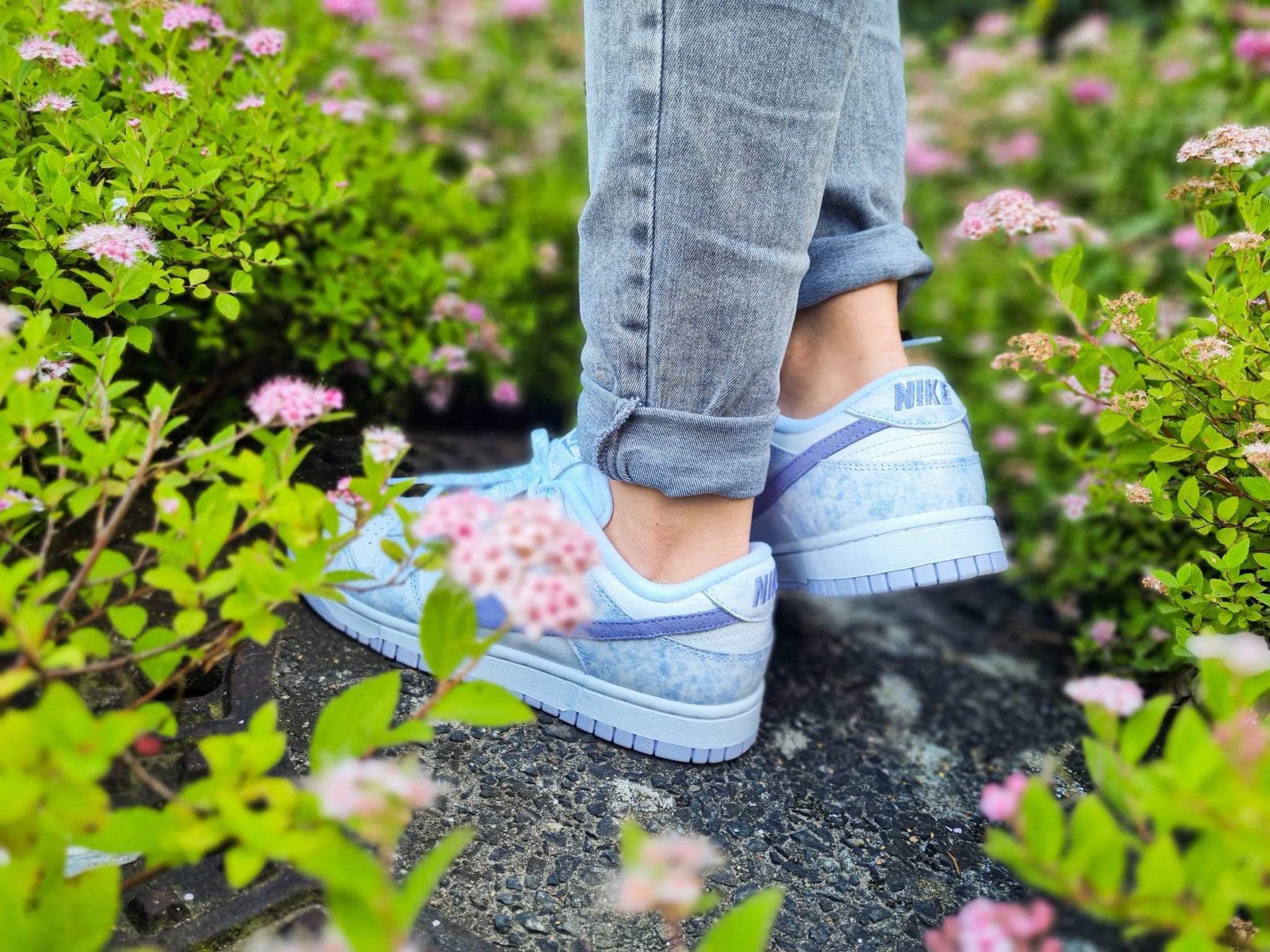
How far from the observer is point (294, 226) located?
1264 mm

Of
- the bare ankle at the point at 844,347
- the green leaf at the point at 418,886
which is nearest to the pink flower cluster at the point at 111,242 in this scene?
the green leaf at the point at 418,886

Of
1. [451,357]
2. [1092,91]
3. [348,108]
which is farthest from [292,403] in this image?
[1092,91]

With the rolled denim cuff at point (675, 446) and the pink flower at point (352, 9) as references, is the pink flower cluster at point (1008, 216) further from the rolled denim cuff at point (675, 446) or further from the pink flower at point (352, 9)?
the pink flower at point (352, 9)

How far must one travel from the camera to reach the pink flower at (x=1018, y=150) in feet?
9.21

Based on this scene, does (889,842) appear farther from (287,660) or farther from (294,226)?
(294,226)

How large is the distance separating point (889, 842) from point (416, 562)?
2.17 ft

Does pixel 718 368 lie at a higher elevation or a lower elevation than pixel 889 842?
higher

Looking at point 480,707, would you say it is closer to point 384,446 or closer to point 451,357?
point 384,446

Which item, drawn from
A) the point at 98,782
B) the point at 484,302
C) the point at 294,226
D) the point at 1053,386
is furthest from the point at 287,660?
the point at 1053,386

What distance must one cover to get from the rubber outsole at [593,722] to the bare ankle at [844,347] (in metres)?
0.43

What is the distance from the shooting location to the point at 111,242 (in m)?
0.89

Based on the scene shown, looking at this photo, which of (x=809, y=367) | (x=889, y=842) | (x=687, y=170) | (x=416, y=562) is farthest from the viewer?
(x=809, y=367)

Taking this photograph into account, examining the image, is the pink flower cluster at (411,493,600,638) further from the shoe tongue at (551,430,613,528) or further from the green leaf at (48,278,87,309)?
the green leaf at (48,278,87,309)

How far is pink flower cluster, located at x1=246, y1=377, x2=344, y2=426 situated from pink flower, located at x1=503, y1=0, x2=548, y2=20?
246cm
